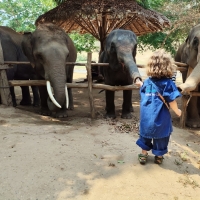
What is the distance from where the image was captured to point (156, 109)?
326 cm

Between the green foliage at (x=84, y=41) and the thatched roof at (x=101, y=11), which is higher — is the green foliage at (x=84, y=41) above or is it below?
below

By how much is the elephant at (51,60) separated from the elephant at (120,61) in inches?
35.2

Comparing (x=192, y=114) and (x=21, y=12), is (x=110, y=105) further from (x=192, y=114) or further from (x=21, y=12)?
(x=21, y=12)

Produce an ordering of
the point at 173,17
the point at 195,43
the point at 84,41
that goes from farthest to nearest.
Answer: the point at 84,41, the point at 173,17, the point at 195,43

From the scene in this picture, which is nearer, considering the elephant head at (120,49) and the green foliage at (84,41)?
the elephant head at (120,49)

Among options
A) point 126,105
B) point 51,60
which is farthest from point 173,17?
point 51,60

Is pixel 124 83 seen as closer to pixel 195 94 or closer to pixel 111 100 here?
pixel 111 100

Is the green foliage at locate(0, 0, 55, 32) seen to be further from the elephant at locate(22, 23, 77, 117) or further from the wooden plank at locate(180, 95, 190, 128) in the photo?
the wooden plank at locate(180, 95, 190, 128)

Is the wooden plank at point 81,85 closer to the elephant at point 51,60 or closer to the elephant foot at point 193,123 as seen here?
the elephant at point 51,60

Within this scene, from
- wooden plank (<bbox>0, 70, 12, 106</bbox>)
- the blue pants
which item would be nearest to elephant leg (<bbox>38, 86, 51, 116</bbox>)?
wooden plank (<bbox>0, 70, 12, 106</bbox>)

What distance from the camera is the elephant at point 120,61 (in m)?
5.13

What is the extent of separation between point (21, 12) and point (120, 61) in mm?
15538

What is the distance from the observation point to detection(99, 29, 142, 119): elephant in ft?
16.8

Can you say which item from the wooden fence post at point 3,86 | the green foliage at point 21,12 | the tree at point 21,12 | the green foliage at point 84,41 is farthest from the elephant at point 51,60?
the green foliage at point 21,12
